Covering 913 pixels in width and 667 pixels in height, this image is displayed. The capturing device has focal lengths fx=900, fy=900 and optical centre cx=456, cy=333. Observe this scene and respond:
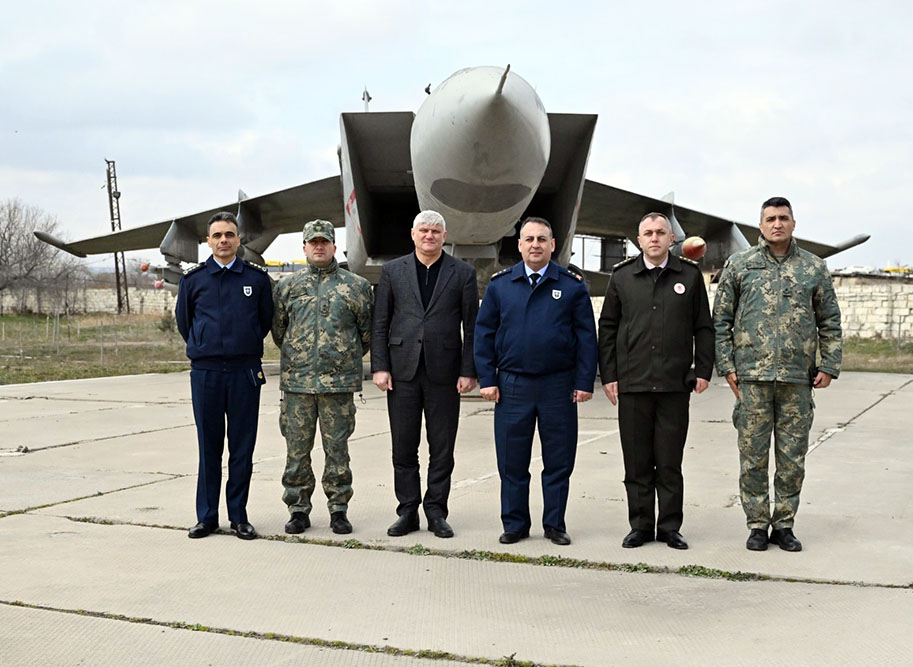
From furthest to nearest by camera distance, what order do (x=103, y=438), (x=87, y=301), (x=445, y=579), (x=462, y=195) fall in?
(x=87, y=301) → (x=462, y=195) → (x=103, y=438) → (x=445, y=579)

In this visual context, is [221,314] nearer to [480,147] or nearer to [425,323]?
[425,323]

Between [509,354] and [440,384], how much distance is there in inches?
16.3

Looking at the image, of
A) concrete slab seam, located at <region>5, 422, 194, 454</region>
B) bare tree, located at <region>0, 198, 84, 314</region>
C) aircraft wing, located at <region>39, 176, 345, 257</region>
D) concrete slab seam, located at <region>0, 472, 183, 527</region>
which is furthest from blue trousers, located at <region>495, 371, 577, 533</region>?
bare tree, located at <region>0, 198, 84, 314</region>

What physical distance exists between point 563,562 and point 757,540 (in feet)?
3.22

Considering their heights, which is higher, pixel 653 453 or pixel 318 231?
pixel 318 231

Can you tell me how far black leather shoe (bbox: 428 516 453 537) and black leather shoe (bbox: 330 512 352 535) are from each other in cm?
42

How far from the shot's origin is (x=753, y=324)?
175 inches

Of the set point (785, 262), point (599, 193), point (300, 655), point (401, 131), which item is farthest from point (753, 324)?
point (599, 193)

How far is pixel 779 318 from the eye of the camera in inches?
173

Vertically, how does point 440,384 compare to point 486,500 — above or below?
above

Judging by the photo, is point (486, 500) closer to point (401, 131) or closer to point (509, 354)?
point (509, 354)

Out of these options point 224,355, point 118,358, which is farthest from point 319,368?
point 118,358

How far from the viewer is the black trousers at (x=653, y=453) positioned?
446 cm

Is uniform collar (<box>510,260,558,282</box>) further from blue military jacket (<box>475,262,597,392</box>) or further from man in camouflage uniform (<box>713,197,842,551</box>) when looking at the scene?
man in camouflage uniform (<box>713,197,842,551</box>)
